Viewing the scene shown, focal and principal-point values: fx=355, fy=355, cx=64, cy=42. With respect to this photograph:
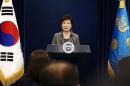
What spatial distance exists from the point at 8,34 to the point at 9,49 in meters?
0.25

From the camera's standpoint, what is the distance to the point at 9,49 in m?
5.80

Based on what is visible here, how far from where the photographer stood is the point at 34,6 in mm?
7055

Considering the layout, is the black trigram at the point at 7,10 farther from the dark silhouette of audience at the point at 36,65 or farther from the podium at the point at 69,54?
the dark silhouette of audience at the point at 36,65

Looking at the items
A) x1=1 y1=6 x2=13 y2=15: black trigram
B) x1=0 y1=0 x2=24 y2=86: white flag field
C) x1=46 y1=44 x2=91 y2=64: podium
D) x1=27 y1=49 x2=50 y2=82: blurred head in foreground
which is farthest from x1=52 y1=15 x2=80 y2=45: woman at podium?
x1=27 y1=49 x2=50 y2=82: blurred head in foreground

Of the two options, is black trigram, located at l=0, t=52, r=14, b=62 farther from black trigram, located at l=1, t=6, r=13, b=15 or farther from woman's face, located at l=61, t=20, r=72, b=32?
woman's face, located at l=61, t=20, r=72, b=32

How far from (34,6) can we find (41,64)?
16.9ft

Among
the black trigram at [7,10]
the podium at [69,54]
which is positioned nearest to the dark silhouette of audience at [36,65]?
the podium at [69,54]

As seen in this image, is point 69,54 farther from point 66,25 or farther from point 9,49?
point 9,49

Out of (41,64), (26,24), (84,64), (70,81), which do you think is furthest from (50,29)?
(70,81)

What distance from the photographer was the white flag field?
229 inches

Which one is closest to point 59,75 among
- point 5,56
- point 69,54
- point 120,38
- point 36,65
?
point 36,65

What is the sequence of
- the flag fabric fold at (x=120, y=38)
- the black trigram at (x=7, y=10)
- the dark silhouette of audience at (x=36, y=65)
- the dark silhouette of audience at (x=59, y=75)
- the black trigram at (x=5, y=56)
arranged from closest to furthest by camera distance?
1. the dark silhouette of audience at (x=59, y=75)
2. the dark silhouette of audience at (x=36, y=65)
3. the black trigram at (x=5, y=56)
4. the black trigram at (x=7, y=10)
5. the flag fabric fold at (x=120, y=38)

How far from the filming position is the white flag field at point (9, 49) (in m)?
5.80

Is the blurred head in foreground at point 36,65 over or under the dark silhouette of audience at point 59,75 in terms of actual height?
under
